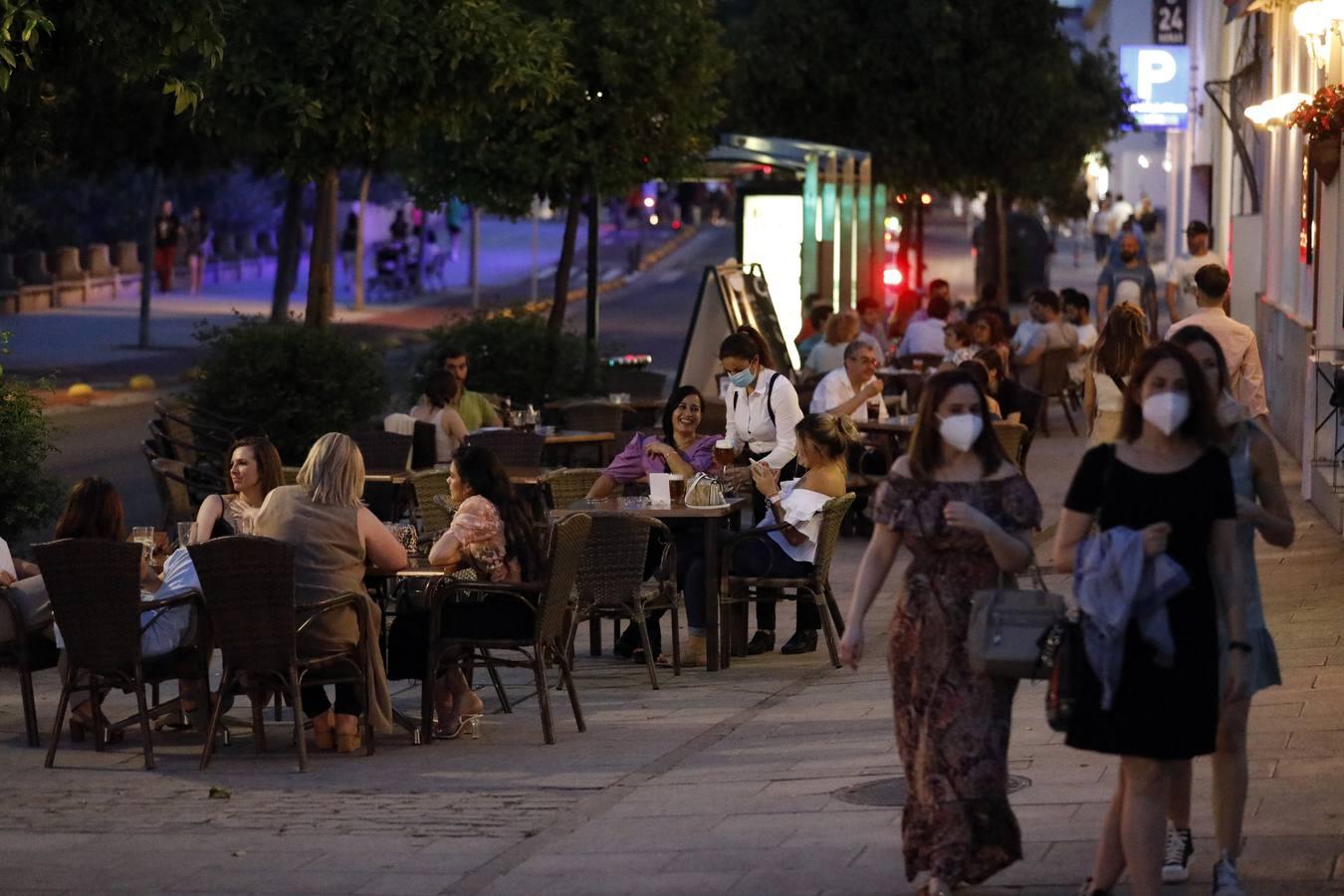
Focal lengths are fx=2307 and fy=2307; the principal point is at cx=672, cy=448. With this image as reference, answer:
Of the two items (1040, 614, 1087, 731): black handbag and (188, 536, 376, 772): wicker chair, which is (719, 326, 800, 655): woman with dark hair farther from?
(1040, 614, 1087, 731): black handbag

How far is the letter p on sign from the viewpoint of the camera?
136 feet

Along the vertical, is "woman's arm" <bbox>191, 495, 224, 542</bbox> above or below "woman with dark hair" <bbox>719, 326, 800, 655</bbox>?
below

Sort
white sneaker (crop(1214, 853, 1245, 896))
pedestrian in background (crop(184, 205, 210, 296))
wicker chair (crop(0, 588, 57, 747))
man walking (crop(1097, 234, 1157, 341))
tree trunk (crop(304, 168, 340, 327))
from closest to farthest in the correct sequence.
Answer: white sneaker (crop(1214, 853, 1245, 896)) → wicker chair (crop(0, 588, 57, 747)) → tree trunk (crop(304, 168, 340, 327)) → man walking (crop(1097, 234, 1157, 341)) → pedestrian in background (crop(184, 205, 210, 296))

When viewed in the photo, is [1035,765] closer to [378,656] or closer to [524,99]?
[378,656]

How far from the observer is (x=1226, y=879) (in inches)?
250

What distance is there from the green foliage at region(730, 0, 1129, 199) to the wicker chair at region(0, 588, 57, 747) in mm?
22751

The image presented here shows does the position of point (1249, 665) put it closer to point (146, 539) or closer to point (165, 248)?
point (146, 539)

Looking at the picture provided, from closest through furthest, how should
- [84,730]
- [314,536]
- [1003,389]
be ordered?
[314,536]
[84,730]
[1003,389]

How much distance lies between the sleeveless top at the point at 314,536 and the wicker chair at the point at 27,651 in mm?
1148

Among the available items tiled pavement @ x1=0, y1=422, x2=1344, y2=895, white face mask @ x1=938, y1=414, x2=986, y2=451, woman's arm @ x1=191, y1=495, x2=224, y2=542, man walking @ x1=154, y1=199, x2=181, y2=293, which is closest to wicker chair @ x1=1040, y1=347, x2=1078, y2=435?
tiled pavement @ x1=0, y1=422, x2=1344, y2=895

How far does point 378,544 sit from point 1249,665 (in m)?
4.24

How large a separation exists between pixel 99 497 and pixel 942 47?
22877mm

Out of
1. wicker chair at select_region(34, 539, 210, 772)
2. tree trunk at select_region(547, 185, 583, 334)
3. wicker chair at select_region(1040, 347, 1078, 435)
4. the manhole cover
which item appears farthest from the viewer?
tree trunk at select_region(547, 185, 583, 334)

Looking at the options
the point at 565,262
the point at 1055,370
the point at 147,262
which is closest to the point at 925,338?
the point at 1055,370
